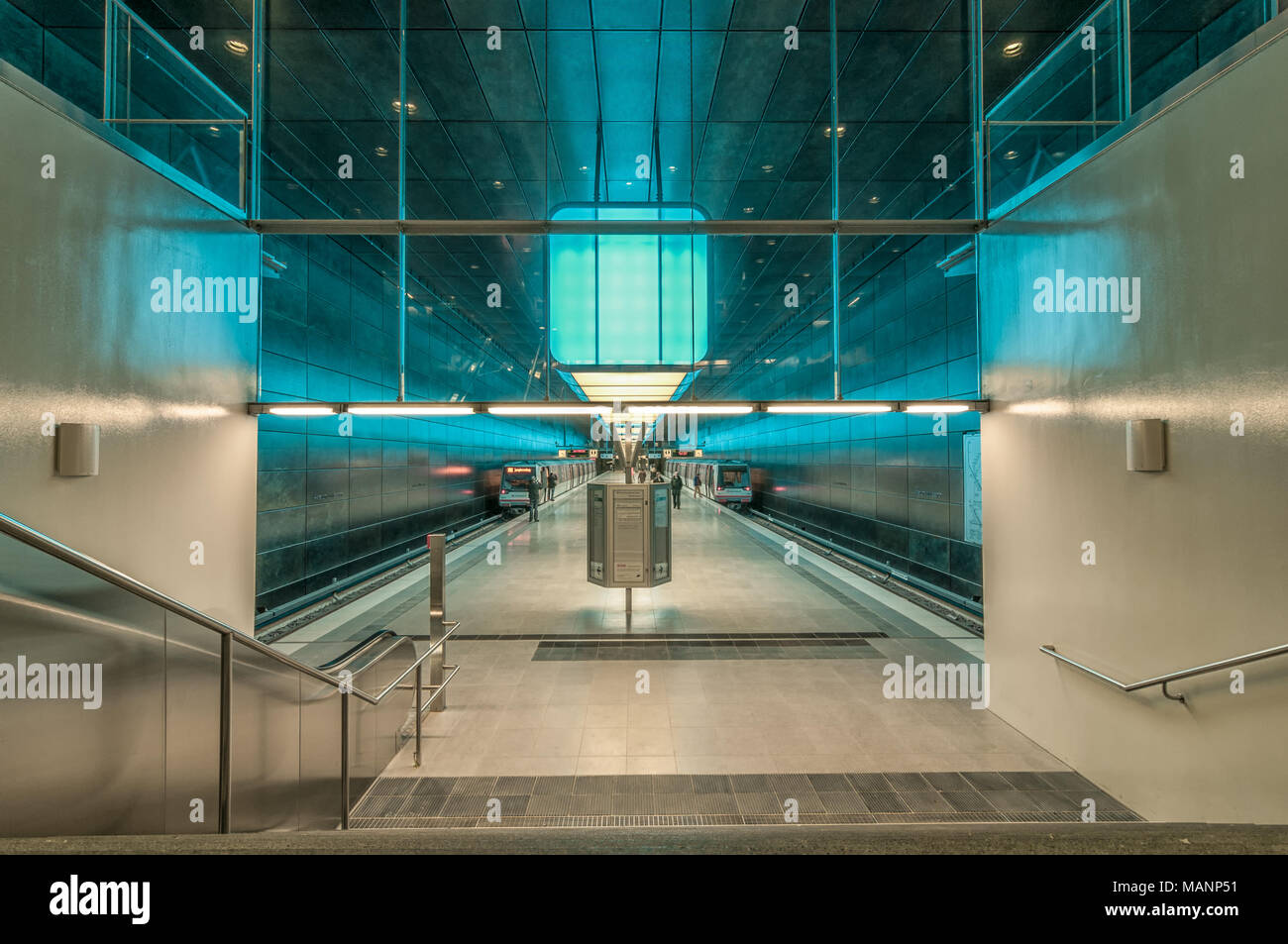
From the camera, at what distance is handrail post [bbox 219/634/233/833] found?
3094 mm

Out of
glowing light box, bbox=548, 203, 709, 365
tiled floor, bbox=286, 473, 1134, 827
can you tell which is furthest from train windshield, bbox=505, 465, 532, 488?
glowing light box, bbox=548, 203, 709, 365

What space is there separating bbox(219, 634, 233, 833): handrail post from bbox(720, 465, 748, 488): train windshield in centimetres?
2431

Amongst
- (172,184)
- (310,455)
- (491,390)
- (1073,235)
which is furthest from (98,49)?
(491,390)

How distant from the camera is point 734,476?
2675 cm

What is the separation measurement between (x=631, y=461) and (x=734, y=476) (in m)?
16.4

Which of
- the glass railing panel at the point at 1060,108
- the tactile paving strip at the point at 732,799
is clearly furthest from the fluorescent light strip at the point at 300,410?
the glass railing panel at the point at 1060,108

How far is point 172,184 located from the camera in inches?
186

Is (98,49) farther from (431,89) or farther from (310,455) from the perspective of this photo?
(310,455)

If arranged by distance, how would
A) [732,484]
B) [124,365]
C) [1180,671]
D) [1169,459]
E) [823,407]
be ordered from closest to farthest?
[1180,671]
[1169,459]
[124,365]
[823,407]
[732,484]

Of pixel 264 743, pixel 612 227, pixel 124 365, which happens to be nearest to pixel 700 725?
pixel 264 743

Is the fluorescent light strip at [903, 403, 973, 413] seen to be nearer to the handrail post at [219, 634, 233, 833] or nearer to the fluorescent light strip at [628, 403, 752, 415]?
the fluorescent light strip at [628, 403, 752, 415]

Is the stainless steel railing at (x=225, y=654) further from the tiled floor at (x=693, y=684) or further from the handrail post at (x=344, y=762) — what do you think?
the tiled floor at (x=693, y=684)

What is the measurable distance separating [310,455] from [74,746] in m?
8.65

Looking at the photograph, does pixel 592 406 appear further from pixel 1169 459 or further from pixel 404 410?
pixel 1169 459
